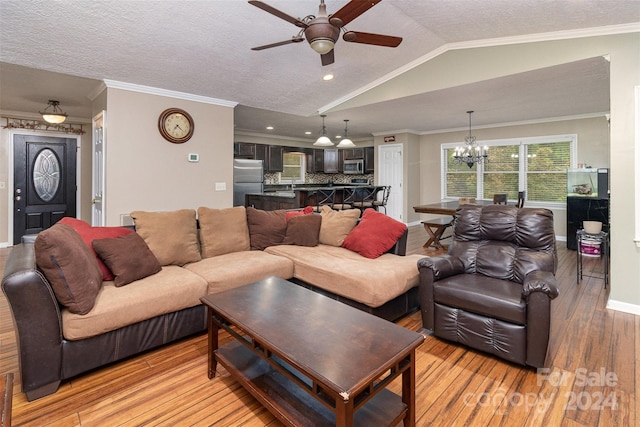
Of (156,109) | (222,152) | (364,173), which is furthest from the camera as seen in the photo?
(364,173)

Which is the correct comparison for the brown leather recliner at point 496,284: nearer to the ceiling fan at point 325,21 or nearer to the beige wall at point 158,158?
the ceiling fan at point 325,21

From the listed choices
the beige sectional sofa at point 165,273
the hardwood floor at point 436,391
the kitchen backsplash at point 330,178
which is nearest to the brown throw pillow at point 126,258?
the beige sectional sofa at point 165,273

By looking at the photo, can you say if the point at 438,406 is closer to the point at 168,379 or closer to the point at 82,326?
the point at 168,379

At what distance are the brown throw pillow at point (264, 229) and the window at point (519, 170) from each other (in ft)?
19.4

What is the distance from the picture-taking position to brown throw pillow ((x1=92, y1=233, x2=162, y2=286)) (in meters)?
2.37

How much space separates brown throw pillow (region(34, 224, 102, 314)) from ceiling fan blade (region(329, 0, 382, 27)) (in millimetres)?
2348

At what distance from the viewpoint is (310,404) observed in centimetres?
157

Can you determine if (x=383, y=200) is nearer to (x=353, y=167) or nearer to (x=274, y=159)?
(x=353, y=167)

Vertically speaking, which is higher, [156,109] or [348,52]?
[348,52]

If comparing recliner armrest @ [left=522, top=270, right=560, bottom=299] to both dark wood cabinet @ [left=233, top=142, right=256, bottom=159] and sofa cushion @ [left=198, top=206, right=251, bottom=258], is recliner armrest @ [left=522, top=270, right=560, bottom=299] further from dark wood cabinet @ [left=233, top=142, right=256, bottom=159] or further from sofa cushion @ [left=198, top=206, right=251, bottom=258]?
dark wood cabinet @ [left=233, top=142, right=256, bottom=159]

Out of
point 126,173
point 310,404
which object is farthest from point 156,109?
point 310,404

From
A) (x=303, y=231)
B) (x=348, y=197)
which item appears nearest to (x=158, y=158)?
(x=303, y=231)

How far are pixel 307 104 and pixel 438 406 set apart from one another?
517cm

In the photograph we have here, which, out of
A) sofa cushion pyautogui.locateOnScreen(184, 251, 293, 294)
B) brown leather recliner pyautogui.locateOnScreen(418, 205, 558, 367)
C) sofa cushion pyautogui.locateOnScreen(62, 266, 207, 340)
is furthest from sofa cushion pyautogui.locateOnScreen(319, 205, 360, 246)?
sofa cushion pyautogui.locateOnScreen(62, 266, 207, 340)
